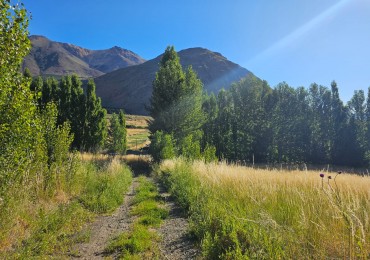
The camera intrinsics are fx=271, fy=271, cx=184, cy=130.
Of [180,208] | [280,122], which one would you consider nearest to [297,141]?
[280,122]

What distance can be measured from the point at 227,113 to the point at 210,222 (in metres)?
36.4

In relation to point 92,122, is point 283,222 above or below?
below

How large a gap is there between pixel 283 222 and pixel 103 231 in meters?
4.15

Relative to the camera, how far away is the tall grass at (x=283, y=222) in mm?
2967

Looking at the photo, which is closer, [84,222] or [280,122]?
[84,222]

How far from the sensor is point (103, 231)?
6293 mm

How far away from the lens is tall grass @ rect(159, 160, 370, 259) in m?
2.97

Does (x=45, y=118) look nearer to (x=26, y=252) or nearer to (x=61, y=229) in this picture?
(x=61, y=229)

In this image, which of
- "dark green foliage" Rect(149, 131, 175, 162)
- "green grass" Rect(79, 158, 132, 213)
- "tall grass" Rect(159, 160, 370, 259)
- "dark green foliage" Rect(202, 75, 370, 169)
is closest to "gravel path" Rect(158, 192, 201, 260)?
"tall grass" Rect(159, 160, 370, 259)

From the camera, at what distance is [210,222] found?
514cm

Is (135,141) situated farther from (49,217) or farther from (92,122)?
(49,217)

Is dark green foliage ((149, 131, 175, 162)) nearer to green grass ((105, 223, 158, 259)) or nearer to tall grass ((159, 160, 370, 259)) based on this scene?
tall grass ((159, 160, 370, 259))

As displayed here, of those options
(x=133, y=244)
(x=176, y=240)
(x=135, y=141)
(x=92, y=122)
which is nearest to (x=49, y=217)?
(x=133, y=244)

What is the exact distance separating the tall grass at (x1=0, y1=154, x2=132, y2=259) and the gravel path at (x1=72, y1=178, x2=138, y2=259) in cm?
22
